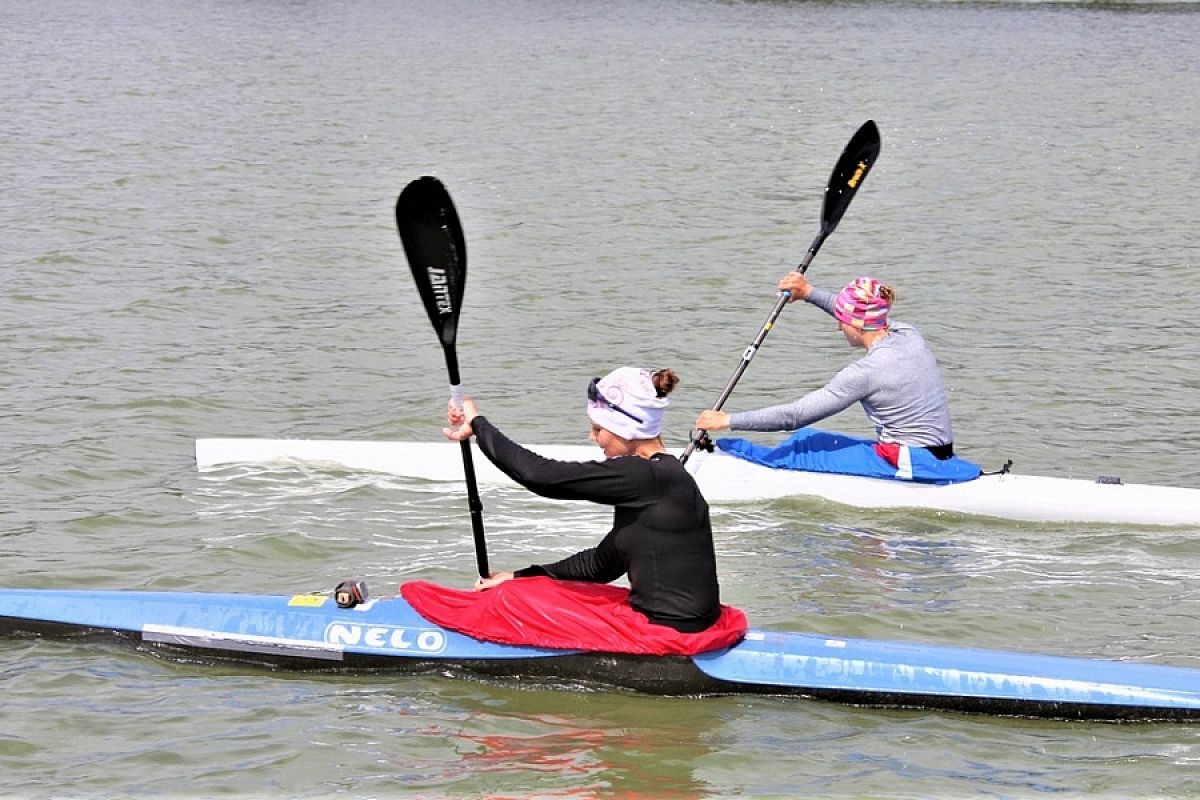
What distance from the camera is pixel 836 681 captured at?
6637 mm

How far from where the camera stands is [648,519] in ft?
20.6

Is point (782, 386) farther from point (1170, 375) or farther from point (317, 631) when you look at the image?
point (317, 631)

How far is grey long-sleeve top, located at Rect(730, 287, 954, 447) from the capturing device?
30.3 ft

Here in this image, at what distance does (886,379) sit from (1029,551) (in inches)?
48.8

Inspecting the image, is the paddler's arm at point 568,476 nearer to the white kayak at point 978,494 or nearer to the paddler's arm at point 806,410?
the paddler's arm at point 806,410

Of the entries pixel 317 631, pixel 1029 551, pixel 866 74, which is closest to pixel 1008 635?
pixel 1029 551

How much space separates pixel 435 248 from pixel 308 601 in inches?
66.0

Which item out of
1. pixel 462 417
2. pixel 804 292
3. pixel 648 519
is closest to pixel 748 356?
pixel 804 292

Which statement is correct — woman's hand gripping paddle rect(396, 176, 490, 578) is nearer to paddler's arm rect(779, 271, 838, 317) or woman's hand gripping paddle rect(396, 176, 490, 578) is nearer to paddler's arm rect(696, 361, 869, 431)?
paddler's arm rect(696, 361, 869, 431)

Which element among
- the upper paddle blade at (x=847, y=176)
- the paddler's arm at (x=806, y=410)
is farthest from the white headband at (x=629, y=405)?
the upper paddle blade at (x=847, y=176)

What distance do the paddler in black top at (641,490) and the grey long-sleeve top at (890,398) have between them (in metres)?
2.78

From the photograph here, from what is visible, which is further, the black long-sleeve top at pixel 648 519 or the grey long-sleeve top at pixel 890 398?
the grey long-sleeve top at pixel 890 398

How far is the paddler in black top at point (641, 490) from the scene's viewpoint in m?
6.18

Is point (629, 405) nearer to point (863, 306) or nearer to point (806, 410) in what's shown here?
point (806, 410)
